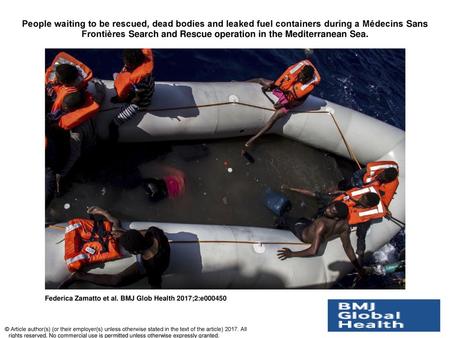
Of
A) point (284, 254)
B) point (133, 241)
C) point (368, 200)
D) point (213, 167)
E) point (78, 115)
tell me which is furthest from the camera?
point (213, 167)

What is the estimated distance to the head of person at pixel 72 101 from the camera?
3.97m

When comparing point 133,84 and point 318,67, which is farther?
point 318,67

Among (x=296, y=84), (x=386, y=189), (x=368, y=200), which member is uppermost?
(x=296, y=84)

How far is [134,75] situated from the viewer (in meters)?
4.35

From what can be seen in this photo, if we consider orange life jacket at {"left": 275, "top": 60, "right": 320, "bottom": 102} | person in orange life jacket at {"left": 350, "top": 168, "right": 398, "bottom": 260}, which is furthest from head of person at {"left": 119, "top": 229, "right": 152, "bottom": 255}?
orange life jacket at {"left": 275, "top": 60, "right": 320, "bottom": 102}

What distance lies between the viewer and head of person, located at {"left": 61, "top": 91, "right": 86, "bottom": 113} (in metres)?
3.97

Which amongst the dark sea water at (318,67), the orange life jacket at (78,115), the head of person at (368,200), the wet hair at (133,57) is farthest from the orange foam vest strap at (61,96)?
the head of person at (368,200)

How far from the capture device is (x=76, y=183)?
15.8 feet

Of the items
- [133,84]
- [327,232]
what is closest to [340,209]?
[327,232]

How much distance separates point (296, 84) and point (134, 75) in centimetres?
202

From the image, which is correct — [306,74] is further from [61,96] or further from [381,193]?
[61,96]

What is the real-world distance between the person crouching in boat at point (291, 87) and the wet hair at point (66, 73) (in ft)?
7.95

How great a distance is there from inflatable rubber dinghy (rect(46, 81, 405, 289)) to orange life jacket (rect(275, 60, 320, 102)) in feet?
1.20
